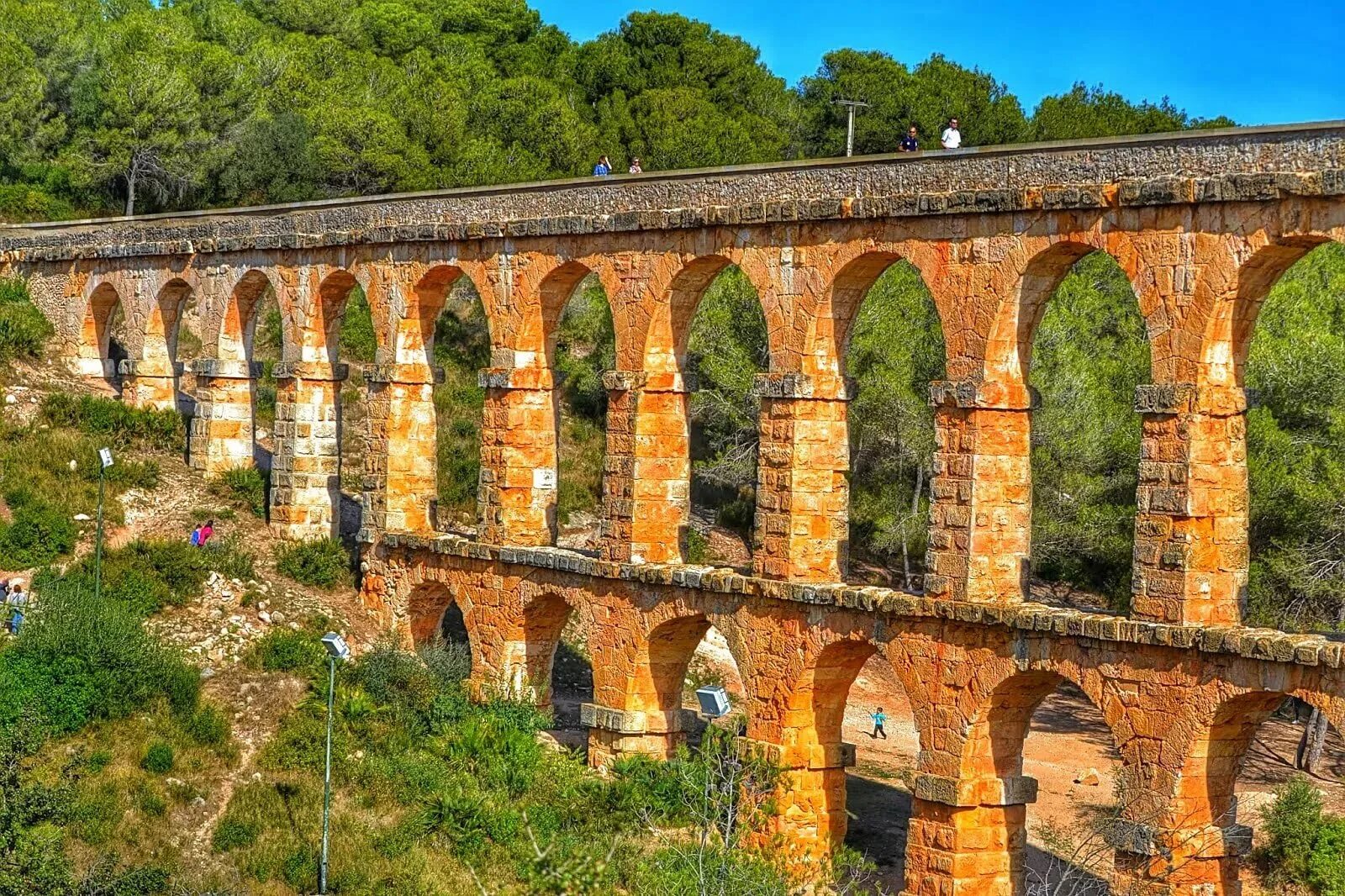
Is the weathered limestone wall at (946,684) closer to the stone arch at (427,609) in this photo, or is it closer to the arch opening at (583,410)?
the stone arch at (427,609)

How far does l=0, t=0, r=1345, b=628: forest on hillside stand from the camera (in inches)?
1391

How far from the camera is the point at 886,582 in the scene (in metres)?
40.9

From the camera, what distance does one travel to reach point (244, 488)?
117ft

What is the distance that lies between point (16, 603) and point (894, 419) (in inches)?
678

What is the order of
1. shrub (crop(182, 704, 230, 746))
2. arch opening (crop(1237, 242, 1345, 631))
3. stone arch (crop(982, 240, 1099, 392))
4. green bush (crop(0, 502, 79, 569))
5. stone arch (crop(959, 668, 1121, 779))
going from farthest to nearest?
1. arch opening (crop(1237, 242, 1345, 631))
2. green bush (crop(0, 502, 79, 569))
3. shrub (crop(182, 704, 230, 746))
4. stone arch (crop(959, 668, 1121, 779))
5. stone arch (crop(982, 240, 1099, 392))

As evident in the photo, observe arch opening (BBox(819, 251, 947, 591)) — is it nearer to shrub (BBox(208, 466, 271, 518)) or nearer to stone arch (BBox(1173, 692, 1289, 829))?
shrub (BBox(208, 466, 271, 518))

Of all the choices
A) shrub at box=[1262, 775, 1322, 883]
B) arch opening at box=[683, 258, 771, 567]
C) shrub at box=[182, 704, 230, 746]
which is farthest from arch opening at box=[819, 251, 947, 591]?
shrub at box=[182, 704, 230, 746]

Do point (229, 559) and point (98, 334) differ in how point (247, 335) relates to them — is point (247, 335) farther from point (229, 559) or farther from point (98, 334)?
point (98, 334)

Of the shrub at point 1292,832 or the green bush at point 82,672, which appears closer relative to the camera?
the green bush at point 82,672

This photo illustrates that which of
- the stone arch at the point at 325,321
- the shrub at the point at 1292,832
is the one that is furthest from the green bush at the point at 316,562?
the shrub at the point at 1292,832

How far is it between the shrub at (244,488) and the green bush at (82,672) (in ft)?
20.8

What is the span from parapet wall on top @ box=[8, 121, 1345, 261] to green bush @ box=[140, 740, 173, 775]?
9.02 meters

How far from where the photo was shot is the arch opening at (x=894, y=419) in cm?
3894

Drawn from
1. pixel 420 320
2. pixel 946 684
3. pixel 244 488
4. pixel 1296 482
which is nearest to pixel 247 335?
pixel 244 488
